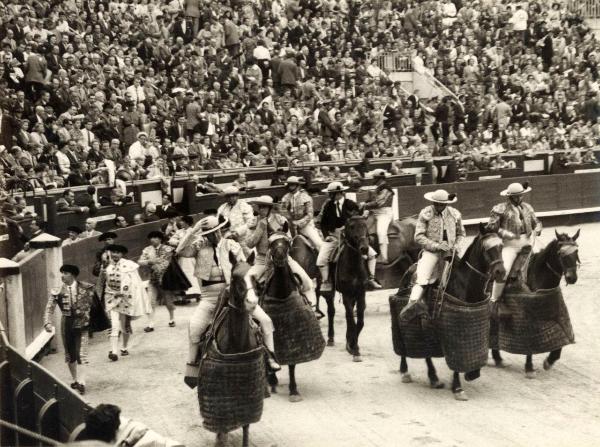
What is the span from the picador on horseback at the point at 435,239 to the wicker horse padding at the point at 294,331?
33.2 inches

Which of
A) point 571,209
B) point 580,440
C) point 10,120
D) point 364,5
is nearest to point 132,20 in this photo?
point 10,120

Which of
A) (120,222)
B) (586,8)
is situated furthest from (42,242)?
(586,8)

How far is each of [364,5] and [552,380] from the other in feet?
54.9

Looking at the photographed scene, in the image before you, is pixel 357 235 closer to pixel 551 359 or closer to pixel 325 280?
pixel 325 280

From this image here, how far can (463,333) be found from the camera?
916 centimetres

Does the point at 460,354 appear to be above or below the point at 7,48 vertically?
below

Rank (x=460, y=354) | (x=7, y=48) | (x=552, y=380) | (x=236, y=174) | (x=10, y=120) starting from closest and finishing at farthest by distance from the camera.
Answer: (x=460, y=354) → (x=552, y=380) → (x=10, y=120) → (x=7, y=48) → (x=236, y=174)

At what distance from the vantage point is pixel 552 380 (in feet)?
32.4

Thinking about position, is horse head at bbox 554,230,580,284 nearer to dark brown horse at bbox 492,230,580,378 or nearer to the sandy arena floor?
dark brown horse at bbox 492,230,580,378

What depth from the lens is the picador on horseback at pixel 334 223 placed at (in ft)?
38.0

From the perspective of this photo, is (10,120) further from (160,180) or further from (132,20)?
(132,20)

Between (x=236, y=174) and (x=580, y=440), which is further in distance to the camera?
(x=236, y=174)

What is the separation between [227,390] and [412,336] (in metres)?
2.48

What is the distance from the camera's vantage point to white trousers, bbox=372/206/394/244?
42.6ft
